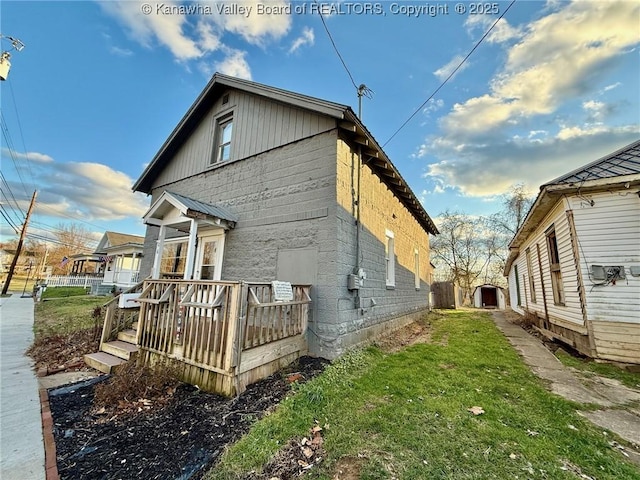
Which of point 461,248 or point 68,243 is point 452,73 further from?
point 68,243

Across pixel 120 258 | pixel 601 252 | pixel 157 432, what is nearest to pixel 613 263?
pixel 601 252

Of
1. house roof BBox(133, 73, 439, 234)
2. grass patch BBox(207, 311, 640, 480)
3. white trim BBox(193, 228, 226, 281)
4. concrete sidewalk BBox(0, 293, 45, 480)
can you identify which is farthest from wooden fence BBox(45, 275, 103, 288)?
grass patch BBox(207, 311, 640, 480)

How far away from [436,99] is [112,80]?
1265 centimetres

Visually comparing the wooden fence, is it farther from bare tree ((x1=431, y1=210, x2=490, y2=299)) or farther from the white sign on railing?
bare tree ((x1=431, y1=210, x2=490, y2=299))

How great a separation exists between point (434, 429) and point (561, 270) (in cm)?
676

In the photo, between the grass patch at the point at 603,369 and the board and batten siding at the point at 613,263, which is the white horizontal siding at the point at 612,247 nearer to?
the board and batten siding at the point at 613,263

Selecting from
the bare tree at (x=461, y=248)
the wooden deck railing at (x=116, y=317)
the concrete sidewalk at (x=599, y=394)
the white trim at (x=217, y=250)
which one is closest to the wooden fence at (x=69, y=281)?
the white trim at (x=217, y=250)

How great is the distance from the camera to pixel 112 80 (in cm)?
1048

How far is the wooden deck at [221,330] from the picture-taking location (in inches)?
144

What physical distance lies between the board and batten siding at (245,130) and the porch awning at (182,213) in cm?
185

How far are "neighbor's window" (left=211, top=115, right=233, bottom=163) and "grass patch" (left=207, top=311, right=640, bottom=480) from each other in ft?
23.1

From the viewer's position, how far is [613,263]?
17.6 ft

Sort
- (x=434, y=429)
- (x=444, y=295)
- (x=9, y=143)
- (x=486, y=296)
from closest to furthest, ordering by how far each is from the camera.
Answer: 1. (x=434, y=429)
2. (x=9, y=143)
3. (x=444, y=295)
4. (x=486, y=296)

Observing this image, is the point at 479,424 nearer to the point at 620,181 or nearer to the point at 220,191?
the point at 620,181
